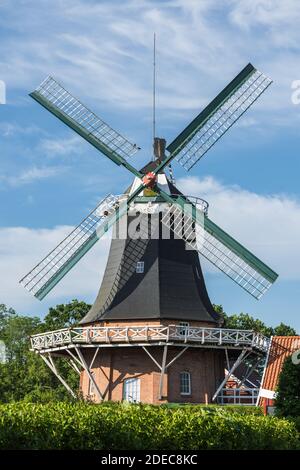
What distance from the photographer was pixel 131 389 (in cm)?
3048

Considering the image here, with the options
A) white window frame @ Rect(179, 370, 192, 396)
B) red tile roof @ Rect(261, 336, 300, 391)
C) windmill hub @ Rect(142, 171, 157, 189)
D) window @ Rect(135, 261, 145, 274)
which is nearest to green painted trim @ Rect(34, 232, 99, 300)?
window @ Rect(135, 261, 145, 274)

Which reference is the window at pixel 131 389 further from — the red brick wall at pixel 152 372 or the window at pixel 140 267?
the window at pixel 140 267

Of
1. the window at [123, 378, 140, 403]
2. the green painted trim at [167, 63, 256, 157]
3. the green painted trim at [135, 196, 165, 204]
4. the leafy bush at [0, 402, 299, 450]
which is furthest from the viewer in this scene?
the green painted trim at [135, 196, 165, 204]

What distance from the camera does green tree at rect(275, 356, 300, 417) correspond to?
888 inches

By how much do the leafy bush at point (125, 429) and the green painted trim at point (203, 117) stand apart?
16242 mm

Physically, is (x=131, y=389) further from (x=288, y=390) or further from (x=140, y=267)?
(x=288, y=390)

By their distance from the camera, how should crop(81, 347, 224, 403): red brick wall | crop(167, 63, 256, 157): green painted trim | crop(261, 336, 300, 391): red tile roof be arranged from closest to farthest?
crop(81, 347, 224, 403): red brick wall, crop(261, 336, 300, 391): red tile roof, crop(167, 63, 256, 157): green painted trim

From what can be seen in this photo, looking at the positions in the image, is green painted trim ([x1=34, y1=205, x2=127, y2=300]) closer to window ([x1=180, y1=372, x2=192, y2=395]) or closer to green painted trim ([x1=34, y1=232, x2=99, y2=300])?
green painted trim ([x1=34, y1=232, x2=99, y2=300])

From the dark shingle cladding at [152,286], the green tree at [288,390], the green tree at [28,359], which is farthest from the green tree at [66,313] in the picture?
the green tree at [288,390]

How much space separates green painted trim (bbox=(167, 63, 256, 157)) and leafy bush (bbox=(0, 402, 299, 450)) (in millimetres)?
16242

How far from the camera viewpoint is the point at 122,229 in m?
32.3
